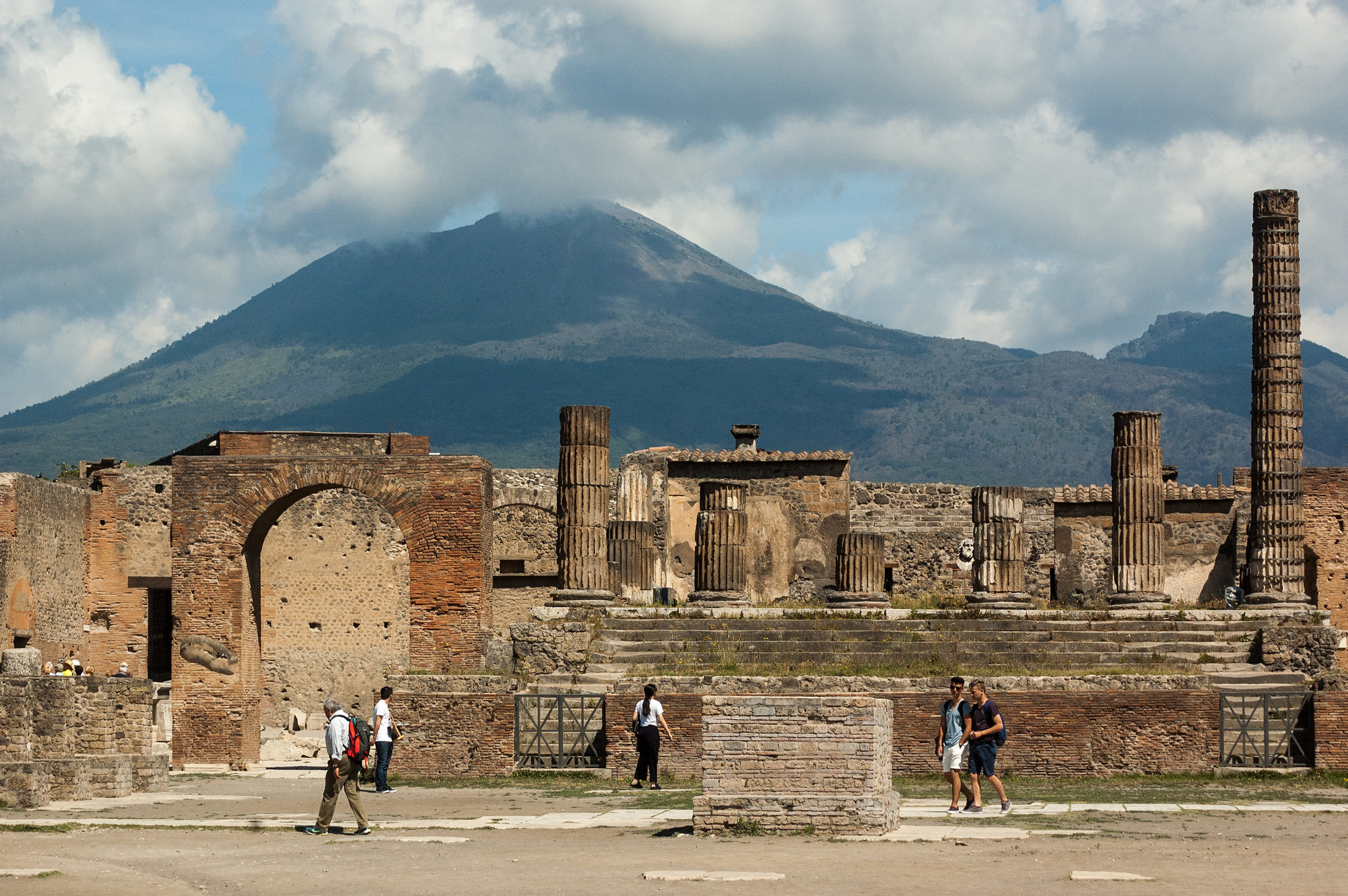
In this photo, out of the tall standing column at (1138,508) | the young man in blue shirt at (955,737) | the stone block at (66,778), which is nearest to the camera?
the young man in blue shirt at (955,737)

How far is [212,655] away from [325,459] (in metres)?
2.88

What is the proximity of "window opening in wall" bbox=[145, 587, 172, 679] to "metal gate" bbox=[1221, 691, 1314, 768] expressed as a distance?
17.8 meters

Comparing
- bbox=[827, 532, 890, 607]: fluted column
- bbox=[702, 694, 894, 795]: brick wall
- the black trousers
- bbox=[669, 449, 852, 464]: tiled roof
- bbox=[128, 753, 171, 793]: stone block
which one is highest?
bbox=[669, 449, 852, 464]: tiled roof

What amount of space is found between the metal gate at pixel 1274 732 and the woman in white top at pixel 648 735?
19.1ft

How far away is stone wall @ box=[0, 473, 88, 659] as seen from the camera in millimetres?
25750

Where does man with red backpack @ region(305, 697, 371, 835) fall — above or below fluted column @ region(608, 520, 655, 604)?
below

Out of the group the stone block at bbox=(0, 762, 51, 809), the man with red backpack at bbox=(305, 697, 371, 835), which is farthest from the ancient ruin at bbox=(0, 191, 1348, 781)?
the man with red backpack at bbox=(305, 697, 371, 835)

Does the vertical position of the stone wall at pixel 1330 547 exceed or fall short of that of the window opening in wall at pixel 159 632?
it exceeds it

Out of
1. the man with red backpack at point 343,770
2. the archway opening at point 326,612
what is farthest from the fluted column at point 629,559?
the man with red backpack at point 343,770

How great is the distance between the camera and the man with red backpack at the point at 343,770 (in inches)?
568

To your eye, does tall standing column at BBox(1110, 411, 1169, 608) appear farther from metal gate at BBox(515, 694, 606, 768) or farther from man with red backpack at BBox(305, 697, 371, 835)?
man with red backpack at BBox(305, 697, 371, 835)

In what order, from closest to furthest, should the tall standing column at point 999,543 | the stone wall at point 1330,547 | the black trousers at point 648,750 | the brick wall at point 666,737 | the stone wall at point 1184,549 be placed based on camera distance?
the black trousers at point 648,750, the brick wall at point 666,737, the tall standing column at point 999,543, the stone wall at point 1330,547, the stone wall at point 1184,549

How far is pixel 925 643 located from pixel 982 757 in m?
7.28

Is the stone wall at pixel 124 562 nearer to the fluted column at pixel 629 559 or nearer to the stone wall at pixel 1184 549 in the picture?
the fluted column at pixel 629 559
